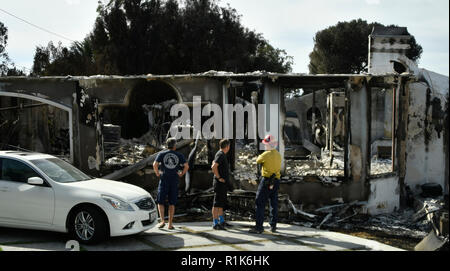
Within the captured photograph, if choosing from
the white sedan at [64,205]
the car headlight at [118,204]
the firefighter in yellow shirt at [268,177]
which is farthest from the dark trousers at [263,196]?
the car headlight at [118,204]

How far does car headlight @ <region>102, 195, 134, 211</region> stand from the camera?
24.4 ft

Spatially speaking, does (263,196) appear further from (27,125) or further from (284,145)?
(27,125)

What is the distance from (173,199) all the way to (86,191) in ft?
5.67

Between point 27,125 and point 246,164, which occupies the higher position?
point 27,125

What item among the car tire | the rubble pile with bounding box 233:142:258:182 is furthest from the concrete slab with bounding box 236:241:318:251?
the rubble pile with bounding box 233:142:258:182

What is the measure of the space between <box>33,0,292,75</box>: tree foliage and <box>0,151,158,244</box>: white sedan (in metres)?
26.3

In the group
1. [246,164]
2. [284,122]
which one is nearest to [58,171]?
[284,122]

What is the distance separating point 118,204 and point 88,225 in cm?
56

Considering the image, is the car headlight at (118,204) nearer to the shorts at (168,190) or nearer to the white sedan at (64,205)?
the white sedan at (64,205)

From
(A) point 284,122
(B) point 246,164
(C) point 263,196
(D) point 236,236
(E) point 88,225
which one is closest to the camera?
(E) point 88,225

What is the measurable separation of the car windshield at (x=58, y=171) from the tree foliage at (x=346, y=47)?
37.1m

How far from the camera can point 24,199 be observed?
Answer: 7.58 m

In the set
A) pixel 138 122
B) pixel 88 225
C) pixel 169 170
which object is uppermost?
pixel 138 122
